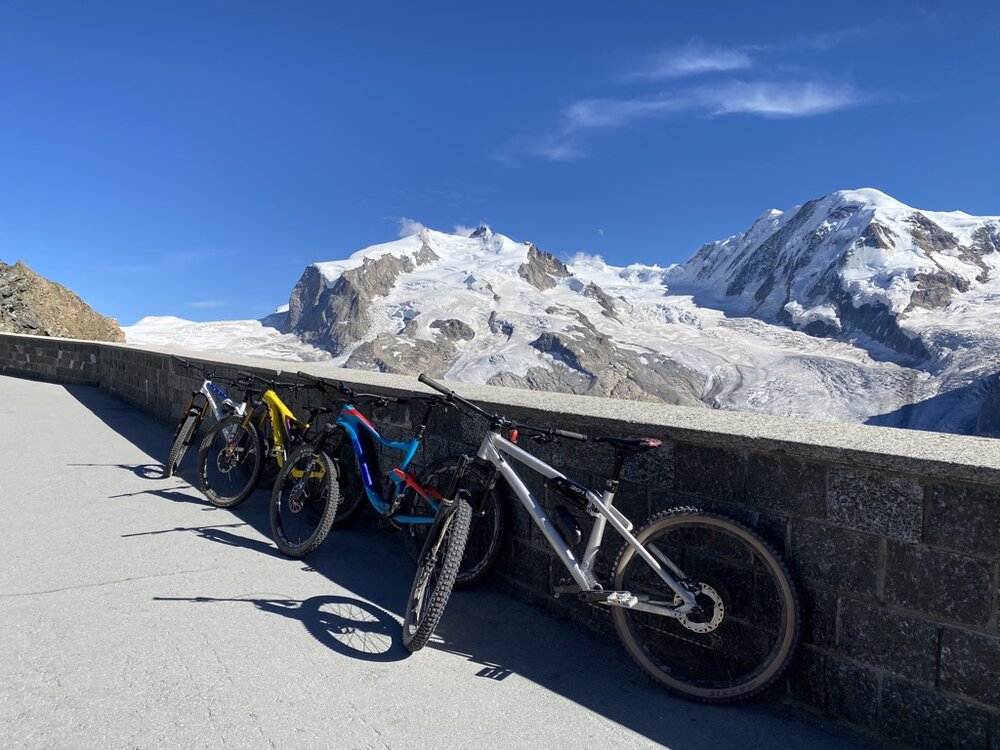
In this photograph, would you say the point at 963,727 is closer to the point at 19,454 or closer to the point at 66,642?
the point at 66,642

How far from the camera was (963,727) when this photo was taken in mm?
2338

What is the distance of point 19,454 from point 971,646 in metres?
8.97

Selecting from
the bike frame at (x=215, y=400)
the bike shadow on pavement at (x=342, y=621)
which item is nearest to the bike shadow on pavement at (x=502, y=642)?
the bike shadow on pavement at (x=342, y=621)

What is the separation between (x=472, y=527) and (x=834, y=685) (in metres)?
2.03

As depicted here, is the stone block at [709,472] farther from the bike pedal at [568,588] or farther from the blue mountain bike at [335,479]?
the blue mountain bike at [335,479]

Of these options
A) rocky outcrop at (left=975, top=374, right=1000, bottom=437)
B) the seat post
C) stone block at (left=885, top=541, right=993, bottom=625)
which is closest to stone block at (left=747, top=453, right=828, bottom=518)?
stone block at (left=885, top=541, right=993, bottom=625)

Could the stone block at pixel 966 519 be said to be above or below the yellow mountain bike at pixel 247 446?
above

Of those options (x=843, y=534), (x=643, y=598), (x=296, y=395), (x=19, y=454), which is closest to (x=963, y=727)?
(x=843, y=534)

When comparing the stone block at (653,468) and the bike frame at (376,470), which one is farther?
the bike frame at (376,470)

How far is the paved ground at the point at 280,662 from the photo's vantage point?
8.46ft

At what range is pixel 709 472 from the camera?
3004 millimetres

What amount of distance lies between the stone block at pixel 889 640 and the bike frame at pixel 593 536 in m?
0.59

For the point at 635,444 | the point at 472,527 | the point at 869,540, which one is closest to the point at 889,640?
the point at 869,540

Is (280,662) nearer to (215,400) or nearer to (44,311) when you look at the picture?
(215,400)
